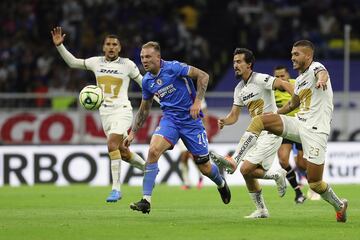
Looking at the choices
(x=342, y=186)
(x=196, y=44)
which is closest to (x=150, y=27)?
(x=196, y=44)

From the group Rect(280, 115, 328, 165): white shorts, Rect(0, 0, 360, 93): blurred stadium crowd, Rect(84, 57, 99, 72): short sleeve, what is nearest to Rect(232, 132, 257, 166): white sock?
Rect(280, 115, 328, 165): white shorts

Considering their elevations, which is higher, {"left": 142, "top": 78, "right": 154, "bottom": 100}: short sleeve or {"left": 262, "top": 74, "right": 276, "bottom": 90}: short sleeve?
{"left": 262, "top": 74, "right": 276, "bottom": 90}: short sleeve

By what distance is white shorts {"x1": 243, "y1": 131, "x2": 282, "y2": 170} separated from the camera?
1404 centimetres

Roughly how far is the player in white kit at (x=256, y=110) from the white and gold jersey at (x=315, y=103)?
85 cm

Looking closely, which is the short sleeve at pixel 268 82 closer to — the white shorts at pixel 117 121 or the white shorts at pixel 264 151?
the white shorts at pixel 264 151

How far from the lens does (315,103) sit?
13.0 m

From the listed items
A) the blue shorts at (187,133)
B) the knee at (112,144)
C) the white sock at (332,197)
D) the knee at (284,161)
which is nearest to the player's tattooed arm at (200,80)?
the blue shorts at (187,133)

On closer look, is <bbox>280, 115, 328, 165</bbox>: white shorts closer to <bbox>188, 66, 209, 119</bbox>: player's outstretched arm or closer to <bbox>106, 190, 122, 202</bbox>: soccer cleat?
<bbox>188, 66, 209, 119</bbox>: player's outstretched arm

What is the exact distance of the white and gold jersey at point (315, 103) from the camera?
13.0 meters

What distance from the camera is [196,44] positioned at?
100 ft

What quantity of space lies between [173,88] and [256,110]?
53.8 inches

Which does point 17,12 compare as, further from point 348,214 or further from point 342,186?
point 348,214

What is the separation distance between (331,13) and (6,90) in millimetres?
10178

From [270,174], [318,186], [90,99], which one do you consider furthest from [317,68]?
[90,99]
